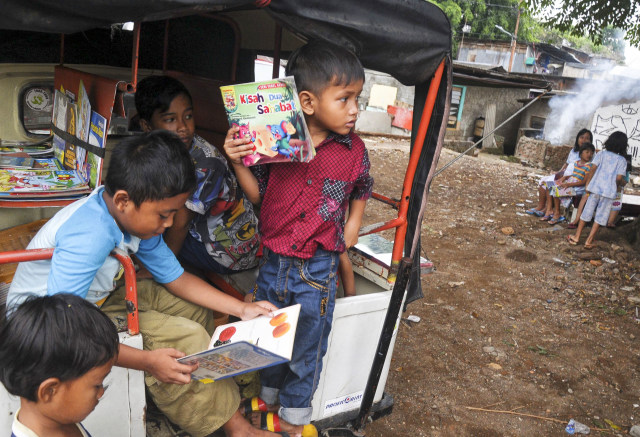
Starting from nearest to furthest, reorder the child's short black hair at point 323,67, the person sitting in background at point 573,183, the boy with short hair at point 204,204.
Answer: the child's short black hair at point 323,67
the boy with short hair at point 204,204
the person sitting in background at point 573,183

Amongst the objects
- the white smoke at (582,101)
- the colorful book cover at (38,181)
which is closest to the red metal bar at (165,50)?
the colorful book cover at (38,181)

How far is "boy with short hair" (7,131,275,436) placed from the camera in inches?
70.8

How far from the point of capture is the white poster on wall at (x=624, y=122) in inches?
632

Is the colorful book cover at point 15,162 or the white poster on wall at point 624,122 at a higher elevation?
the white poster on wall at point 624,122

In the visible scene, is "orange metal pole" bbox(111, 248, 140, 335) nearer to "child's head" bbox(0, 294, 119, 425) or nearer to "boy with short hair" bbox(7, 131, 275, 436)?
"boy with short hair" bbox(7, 131, 275, 436)

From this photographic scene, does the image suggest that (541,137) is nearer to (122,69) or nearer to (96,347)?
(122,69)

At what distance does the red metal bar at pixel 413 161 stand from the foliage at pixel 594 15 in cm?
705

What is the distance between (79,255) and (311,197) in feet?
3.33

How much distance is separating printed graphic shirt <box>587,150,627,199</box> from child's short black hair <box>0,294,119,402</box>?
8.32 metres

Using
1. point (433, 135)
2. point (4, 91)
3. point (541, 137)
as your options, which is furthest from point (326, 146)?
point (541, 137)

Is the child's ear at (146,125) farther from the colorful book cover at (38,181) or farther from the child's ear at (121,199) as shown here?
the child's ear at (121,199)

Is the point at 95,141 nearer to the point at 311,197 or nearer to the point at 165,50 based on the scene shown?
the point at 311,197

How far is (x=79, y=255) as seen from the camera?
1.75 metres

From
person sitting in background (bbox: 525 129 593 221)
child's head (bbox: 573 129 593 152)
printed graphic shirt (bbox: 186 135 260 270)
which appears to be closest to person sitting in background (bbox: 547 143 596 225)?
person sitting in background (bbox: 525 129 593 221)
